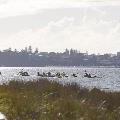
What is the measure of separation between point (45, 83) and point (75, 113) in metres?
10.5

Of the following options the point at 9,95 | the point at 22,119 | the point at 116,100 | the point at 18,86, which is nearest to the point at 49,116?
the point at 22,119

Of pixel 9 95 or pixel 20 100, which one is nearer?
pixel 20 100

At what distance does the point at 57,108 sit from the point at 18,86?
30.9ft

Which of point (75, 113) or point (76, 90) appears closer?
point (75, 113)

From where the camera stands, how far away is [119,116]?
17609 millimetres

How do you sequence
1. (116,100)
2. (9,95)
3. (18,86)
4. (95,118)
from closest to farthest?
1. (95,118)
2. (9,95)
3. (116,100)
4. (18,86)

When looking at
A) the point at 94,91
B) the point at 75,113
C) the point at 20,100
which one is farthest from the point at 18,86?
the point at 75,113

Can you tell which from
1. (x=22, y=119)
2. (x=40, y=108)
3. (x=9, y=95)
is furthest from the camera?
(x=9, y=95)

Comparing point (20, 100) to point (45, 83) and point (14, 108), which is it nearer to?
point (14, 108)

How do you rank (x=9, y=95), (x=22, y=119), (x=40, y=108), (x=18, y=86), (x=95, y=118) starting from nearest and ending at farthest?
(x=22, y=119), (x=95, y=118), (x=40, y=108), (x=9, y=95), (x=18, y=86)

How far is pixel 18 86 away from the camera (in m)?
26.3

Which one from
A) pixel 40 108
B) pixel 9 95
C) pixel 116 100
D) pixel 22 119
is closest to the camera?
pixel 22 119

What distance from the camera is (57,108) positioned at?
17.1 m

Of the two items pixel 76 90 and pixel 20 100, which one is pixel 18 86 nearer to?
pixel 76 90
